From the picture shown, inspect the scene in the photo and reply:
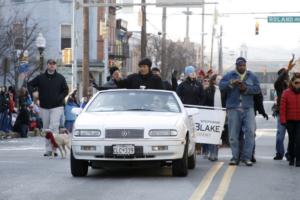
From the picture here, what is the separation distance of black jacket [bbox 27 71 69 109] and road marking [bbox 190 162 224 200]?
3.70 meters

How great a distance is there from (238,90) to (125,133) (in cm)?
340

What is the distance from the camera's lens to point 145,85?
48.2ft

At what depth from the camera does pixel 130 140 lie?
1205cm

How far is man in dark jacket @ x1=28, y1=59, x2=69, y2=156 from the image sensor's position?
1655cm

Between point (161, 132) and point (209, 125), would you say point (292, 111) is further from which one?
point (161, 132)

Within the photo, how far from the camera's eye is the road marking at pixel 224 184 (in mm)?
10531

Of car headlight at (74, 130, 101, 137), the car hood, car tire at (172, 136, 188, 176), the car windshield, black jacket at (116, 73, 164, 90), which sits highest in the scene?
black jacket at (116, 73, 164, 90)

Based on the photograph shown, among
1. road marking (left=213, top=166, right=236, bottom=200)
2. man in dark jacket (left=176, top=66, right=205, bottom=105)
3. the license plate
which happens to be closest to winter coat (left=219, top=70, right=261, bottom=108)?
road marking (left=213, top=166, right=236, bottom=200)

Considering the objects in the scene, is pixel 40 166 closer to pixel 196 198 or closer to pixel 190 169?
pixel 190 169

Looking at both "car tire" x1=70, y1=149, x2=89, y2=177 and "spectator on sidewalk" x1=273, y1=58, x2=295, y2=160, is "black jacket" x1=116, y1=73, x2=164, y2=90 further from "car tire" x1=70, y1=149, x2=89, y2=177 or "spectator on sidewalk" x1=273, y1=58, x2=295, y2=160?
"spectator on sidewalk" x1=273, y1=58, x2=295, y2=160

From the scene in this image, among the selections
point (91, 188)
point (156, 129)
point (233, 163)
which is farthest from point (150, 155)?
point (233, 163)

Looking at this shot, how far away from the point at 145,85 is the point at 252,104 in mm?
2000

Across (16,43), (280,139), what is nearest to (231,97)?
(280,139)

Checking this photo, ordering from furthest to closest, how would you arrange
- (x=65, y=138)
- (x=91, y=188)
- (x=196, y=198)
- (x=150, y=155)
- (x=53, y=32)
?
(x=53, y=32) → (x=65, y=138) → (x=150, y=155) → (x=91, y=188) → (x=196, y=198)
